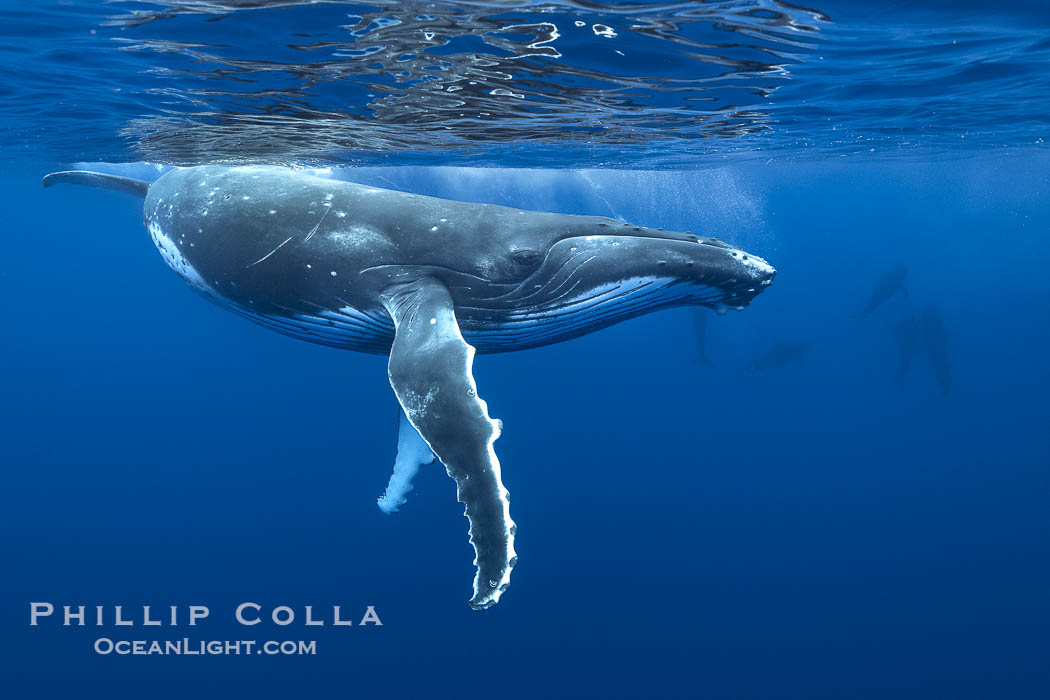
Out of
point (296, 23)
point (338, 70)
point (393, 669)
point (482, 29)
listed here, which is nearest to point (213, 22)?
point (296, 23)

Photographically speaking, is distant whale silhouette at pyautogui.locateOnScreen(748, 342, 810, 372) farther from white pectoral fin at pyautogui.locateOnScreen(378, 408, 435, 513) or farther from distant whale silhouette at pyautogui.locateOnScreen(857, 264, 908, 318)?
white pectoral fin at pyautogui.locateOnScreen(378, 408, 435, 513)

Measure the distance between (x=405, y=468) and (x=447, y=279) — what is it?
276cm

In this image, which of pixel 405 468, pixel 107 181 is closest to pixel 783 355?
pixel 405 468

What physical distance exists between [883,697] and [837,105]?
18280mm

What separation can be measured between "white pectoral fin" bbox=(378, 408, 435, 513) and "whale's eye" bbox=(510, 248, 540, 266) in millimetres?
2758

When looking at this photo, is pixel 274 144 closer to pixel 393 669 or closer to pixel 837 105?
pixel 837 105

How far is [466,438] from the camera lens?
12.9ft

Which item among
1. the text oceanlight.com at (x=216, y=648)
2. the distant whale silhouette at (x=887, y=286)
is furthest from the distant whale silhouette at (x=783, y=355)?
the text oceanlight.com at (x=216, y=648)

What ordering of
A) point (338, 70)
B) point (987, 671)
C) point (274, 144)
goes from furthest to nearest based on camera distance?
1. point (987, 671)
2. point (274, 144)
3. point (338, 70)

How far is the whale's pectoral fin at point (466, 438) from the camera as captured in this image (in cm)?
387

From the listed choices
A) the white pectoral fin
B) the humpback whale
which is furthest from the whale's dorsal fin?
the white pectoral fin

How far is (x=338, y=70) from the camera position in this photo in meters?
9.61

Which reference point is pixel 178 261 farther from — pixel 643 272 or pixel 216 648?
pixel 216 648

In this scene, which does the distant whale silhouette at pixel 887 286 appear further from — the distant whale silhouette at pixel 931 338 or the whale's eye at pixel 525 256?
Result: the whale's eye at pixel 525 256
